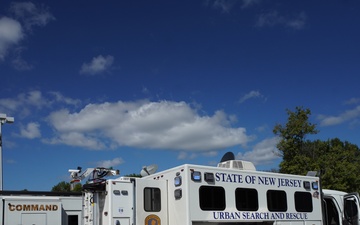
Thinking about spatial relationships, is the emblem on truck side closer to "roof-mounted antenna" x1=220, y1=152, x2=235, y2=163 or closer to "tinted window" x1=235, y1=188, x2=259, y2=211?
"roof-mounted antenna" x1=220, y1=152, x2=235, y2=163

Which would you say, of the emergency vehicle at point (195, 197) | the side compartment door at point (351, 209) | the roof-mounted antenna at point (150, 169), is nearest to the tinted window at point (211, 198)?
the emergency vehicle at point (195, 197)

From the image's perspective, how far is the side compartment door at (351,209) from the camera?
12.5m

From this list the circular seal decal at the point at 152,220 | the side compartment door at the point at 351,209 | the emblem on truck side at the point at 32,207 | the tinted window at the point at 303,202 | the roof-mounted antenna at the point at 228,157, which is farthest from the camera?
the emblem on truck side at the point at 32,207

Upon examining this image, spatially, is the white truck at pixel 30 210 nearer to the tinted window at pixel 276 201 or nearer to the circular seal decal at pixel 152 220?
the circular seal decal at pixel 152 220

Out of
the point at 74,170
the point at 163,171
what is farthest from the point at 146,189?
the point at 74,170

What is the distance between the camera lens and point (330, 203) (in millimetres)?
12977

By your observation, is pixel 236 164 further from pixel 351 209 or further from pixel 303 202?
pixel 351 209

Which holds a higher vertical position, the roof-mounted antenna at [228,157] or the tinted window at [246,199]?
the roof-mounted antenna at [228,157]

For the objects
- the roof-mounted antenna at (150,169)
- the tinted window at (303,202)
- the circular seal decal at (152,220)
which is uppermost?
the roof-mounted antenna at (150,169)

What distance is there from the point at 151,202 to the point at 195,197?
3.16 feet

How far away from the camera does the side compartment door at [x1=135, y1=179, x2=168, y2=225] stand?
962cm

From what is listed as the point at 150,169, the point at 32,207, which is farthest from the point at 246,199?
the point at 32,207

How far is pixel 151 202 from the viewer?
390 inches

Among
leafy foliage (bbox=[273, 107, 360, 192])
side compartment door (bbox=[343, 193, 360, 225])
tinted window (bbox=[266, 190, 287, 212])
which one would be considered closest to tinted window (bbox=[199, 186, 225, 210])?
tinted window (bbox=[266, 190, 287, 212])
